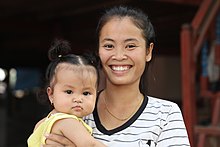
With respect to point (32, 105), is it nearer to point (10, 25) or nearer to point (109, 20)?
point (10, 25)

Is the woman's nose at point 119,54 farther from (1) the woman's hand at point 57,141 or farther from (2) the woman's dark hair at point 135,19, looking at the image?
(1) the woman's hand at point 57,141

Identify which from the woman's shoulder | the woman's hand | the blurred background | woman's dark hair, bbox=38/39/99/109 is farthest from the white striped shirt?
the blurred background

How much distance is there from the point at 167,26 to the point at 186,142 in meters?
6.36

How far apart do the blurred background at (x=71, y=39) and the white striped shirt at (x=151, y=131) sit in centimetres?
231

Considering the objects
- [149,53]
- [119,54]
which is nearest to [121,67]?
[119,54]

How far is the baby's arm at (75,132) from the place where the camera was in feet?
5.66

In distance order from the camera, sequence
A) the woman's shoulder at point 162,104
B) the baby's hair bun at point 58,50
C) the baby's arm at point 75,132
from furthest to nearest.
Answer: the baby's hair bun at point 58,50 < the woman's shoulder at point 162,104 < the baby's arm at point 75,132

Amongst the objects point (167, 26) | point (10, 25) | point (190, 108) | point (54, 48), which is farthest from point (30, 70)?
point (54, 48)

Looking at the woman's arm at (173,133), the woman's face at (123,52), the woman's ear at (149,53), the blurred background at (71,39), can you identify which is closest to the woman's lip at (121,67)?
the woman's face at (123,52)

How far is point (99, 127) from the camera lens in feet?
6.16

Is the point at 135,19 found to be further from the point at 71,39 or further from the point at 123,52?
the point at 71,39

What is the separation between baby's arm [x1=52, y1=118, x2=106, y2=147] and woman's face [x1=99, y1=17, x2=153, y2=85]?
0.76 feet

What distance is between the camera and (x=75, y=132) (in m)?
1.75

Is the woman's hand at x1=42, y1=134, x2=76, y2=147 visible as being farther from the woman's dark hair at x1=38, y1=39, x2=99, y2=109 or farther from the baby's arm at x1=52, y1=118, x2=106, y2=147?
the woman's dark hair at x1=38, y1=39, x2=99, y2=109
